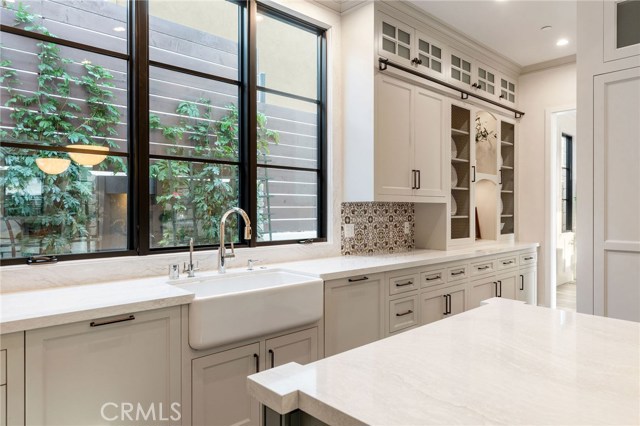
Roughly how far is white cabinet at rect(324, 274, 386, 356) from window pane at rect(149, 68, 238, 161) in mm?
1151

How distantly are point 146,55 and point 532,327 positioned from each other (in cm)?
236

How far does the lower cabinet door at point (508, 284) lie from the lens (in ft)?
12.8

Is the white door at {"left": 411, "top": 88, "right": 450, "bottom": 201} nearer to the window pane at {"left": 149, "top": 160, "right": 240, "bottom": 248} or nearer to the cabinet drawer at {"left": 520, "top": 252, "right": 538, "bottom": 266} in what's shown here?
the cabinet drawer at {"left": 520, "top": 252, "right": 538, "bottom": 266}

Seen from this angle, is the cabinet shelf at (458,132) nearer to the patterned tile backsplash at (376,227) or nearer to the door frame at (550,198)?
the patterned tile backsplash at (376,227)

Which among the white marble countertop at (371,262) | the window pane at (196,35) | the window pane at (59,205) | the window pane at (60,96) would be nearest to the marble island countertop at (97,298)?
the white marble countertop at (371,262)

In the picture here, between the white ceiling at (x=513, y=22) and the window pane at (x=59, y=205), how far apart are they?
267cm

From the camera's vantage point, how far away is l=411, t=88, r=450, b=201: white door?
3.40 m

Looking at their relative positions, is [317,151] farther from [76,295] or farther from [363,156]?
[76,295]

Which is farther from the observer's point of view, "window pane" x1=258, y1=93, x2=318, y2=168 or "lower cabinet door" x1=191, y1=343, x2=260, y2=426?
"window pane" x1=258, y1=93, x2=318, y2=168

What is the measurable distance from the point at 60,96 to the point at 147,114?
43 cm

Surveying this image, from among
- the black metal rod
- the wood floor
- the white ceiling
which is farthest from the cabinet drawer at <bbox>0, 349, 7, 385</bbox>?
the wood floor

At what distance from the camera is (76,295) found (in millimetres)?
1797

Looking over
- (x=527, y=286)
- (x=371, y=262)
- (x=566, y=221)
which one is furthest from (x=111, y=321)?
(x=566, y=221)

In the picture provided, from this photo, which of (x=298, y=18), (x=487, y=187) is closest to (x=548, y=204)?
(x=487, y=187)
